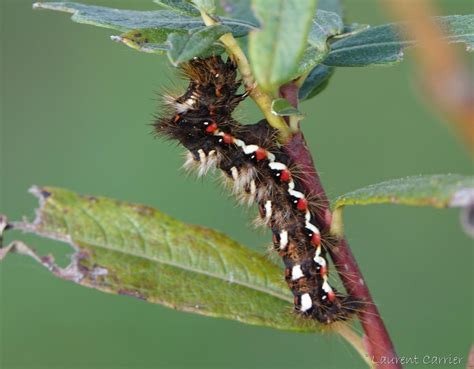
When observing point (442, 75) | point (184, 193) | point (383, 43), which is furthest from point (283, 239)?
point (184, 193)

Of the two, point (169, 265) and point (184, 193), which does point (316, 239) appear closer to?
point (169, 265)

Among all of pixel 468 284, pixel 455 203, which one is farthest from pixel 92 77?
pixel 455 203

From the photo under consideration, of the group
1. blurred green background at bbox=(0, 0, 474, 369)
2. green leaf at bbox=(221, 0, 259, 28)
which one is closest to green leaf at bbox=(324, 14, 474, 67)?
green leaf at bbox=(221, 0, 259, 28)

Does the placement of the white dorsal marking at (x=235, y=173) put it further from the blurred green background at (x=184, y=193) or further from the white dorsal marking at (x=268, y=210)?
the blurred green background at (x=184, y=193)

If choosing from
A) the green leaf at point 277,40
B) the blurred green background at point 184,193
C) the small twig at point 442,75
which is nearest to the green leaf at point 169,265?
the green leaf at point 277,40

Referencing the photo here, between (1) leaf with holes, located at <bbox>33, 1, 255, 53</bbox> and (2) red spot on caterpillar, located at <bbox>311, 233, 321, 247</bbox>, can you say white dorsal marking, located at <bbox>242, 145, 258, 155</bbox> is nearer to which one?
(2) red spot on caterpillar, located at <bbox>311, 233, 321, 247</bbox>

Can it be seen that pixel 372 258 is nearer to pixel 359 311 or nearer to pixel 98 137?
pixel 98 137
